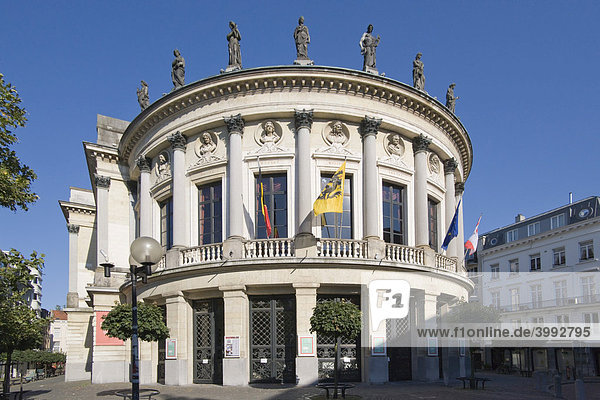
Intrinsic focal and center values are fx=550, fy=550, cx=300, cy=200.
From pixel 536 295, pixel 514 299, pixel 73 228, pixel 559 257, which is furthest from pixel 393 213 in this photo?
pixel 514 299

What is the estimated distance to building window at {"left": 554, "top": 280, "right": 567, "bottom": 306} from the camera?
162 feet

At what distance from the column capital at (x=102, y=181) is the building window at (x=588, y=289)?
39.7 metres

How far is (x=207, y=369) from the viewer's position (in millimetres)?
23516

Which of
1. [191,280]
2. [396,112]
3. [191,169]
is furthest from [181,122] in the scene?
[396,112]

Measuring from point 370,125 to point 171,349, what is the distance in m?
13.0

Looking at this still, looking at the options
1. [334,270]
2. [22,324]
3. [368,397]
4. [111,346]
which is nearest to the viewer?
[22,324]

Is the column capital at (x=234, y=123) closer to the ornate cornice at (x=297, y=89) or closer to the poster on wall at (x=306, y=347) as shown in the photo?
the ornate cornice at (x=297, y=89)

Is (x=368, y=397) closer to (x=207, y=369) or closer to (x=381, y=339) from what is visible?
(x=381, y=339)

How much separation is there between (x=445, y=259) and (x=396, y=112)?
7527mm

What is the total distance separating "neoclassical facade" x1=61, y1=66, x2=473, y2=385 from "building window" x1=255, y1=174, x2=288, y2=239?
2.2 inches

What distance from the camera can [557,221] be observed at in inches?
2034

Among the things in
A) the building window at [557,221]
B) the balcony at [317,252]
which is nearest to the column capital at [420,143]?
the balcony at [317,252]
